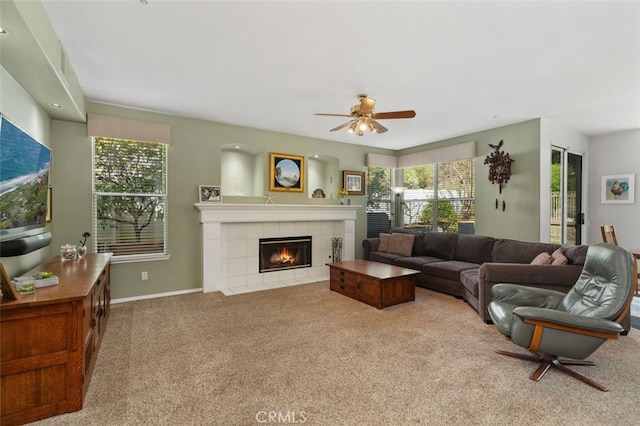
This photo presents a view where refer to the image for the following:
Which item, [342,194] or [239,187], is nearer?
[239,187]

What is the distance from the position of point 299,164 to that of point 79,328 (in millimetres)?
4174

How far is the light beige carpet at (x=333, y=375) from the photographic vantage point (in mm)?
1935

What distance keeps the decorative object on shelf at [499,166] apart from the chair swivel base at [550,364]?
2953 mm

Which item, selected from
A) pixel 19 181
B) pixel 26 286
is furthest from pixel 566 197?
pixel 19 181

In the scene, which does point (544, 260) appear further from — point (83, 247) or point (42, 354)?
point (83, 247)

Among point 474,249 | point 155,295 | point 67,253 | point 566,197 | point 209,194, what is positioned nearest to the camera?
point 67,253

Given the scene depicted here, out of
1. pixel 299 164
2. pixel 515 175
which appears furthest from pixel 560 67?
pixel 299 164

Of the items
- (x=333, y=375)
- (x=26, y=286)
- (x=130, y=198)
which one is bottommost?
(x=333, y=375)

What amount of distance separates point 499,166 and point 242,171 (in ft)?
13.9

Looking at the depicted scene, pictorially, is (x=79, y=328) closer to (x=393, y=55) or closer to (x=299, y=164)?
(x=393, y=55)

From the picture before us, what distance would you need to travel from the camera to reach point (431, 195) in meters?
6.44

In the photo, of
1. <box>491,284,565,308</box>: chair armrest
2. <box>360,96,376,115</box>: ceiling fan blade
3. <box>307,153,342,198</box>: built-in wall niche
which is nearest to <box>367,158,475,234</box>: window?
<box>307,153,342,198</box>: built-in wall niche

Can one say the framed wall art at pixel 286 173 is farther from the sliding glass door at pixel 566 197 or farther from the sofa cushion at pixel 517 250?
the sliding glass door at pixel 566 197

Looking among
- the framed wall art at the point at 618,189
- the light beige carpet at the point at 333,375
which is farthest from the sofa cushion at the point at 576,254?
the framed wall art at the point at 618,189
